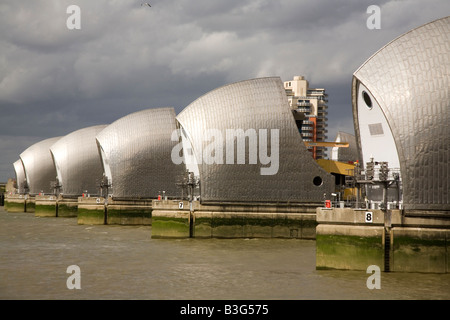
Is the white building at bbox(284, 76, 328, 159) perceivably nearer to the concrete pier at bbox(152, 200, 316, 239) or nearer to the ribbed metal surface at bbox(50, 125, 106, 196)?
the ribbed metal surface at bbox(50, 125, 106, 196)

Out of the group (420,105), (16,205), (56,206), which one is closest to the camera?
(420,105)

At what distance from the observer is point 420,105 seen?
24.4 metres

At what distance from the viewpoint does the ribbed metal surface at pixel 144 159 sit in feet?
170

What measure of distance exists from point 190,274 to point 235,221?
1427 cm

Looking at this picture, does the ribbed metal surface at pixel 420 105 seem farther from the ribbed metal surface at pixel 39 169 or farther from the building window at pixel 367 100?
the ribbed metal surface at pixel 39 169

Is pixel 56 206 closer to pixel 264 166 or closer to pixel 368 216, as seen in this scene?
pixel 264 166

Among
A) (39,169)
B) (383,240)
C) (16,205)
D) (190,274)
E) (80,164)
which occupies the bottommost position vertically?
(190,274)

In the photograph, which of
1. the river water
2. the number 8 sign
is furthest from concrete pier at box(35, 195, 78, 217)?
the number 8 sign

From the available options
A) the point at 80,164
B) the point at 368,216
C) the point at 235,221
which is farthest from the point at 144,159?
the point at 368,216

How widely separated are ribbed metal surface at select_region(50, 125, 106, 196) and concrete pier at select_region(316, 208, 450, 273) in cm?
4284

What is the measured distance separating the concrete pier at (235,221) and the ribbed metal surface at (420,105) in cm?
1376

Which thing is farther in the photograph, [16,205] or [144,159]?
[16,205]

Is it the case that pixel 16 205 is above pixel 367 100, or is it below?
below
